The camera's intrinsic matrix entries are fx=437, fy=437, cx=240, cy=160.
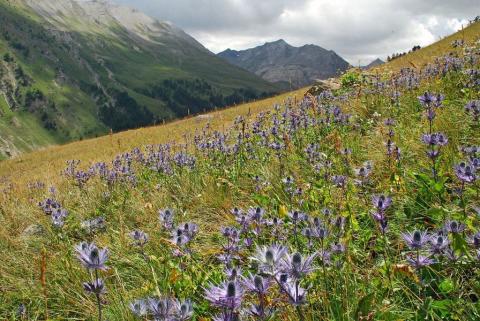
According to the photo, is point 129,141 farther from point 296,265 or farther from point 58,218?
point 296,265

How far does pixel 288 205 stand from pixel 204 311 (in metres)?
1.93

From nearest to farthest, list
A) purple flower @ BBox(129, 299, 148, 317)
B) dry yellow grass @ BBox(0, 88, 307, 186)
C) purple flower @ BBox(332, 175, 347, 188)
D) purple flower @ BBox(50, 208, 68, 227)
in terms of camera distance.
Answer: purple flower @ BBox(129, 299, 148, 317)
purple flower @ BBox(332, 175, 347, 188)
purple flower @ BBox(50, 208, 68, 227)
dry yellow grass @ BBox(0, 88, 307, 186)

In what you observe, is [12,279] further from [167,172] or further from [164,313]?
[164,313]

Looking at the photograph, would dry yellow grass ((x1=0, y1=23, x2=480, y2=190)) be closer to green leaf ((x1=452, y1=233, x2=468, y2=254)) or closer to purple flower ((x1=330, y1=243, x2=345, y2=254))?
purple flower ((x1=330, y1=243, x2=345, y2=254))

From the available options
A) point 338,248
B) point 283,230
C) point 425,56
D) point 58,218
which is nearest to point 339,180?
point 283,230

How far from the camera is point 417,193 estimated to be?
4461mm

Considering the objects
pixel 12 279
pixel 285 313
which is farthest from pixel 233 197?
pixel 285 313

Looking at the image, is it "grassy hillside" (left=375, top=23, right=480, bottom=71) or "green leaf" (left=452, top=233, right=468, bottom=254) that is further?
"grassy hillside" (left=375, top=23, right=480, bottom=71)

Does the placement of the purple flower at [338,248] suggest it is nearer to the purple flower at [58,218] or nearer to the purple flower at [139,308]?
the purple flower at [139,308]

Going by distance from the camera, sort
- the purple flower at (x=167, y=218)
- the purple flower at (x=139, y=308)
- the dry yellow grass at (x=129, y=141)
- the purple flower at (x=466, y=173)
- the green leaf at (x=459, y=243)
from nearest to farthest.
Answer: the purple flower at (x=139, y=308)
the green leaf at (x=459, y=243)
the purple flower at (x=466, y=173)
the purple flower at (x=167, y=218)
the dry yellow grass at (x=129, y=141)

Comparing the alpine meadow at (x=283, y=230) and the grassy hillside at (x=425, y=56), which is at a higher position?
the grassy hillside at (x=425, y=56)

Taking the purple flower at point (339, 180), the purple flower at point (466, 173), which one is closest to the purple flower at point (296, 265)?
the purple flower at point (466, 173)

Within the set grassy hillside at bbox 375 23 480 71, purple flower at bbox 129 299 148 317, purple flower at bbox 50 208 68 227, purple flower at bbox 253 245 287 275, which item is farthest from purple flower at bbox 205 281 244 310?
grassy hillside at bbox 375 23 480 71

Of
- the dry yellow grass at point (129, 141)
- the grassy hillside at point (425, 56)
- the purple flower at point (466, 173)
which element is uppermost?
the grassy hillside at point (425, 56)
